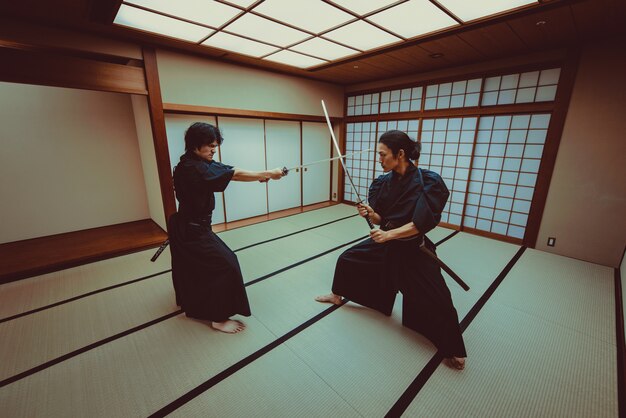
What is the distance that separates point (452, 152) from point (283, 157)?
3105 millimetres

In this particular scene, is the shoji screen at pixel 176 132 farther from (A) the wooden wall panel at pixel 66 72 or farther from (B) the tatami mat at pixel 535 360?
(B) the tatami mat at pixel 535 360

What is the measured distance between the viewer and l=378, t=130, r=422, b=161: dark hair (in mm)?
1839

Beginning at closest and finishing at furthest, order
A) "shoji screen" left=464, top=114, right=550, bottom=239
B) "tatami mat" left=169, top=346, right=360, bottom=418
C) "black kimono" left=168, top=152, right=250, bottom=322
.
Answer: "tatami mat" left=169, top=346, right=360, bottom=418, "black kimono" left=168, top=152, right=250, bottom=322, "shoji screen" left=464, top=114, right=550, bottom=239

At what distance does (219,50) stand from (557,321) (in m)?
4.70

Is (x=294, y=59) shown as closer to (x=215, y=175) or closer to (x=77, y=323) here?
(x=215, y=175)

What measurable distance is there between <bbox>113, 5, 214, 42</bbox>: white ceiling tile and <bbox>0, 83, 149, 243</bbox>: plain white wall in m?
2.07

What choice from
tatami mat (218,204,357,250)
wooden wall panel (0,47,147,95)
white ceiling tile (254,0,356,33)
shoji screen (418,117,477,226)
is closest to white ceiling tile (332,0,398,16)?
white ceiling tile (254,0,356,33)

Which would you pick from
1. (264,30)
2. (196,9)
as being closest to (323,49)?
(264,30)

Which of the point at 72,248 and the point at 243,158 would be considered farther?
the point at 243,158

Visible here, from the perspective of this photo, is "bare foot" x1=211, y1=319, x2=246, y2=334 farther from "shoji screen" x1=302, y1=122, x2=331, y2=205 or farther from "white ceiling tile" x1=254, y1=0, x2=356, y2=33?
"shoji screen" x1=302, y1=122, x2=331, y2=205

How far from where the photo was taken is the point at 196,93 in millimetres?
3836

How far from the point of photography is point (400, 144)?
72.6 inches

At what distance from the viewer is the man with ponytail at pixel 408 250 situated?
1751mm

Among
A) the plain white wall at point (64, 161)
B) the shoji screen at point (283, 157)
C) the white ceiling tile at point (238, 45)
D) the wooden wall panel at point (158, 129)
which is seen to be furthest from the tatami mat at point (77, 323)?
the shoji screen at point (283, 157)
